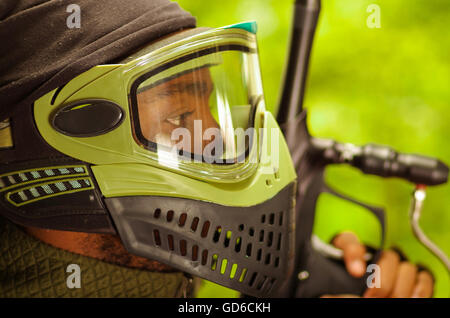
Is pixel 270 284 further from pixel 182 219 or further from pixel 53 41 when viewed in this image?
pixel 53 41

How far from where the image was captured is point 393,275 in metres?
1.00

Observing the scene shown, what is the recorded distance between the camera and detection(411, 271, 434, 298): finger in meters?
0.97

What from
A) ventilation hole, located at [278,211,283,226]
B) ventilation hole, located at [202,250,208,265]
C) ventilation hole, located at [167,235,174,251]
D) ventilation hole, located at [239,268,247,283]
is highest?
ventilation hole, located at [278,211,283,226]

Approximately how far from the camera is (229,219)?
724 millimetres

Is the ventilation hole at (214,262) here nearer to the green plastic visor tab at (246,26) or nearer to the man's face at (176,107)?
the man's face at (176,107)

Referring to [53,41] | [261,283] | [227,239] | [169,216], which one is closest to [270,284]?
[261,283]

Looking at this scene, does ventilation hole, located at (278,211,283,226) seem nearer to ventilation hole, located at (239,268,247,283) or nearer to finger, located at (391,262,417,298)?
ventilation hole, located at (239,268,247,283)

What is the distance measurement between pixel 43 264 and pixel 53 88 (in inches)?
12.2

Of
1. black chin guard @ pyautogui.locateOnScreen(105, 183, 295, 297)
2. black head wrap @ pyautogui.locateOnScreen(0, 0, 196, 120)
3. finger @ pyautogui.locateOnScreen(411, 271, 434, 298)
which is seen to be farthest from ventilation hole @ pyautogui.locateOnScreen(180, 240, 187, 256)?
finger @ pyautogui.locateOnScreen(411, 271, 434, 298)

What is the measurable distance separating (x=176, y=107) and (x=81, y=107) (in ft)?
0.49

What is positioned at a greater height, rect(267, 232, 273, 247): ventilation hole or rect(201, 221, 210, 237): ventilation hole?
rect(201, 221, 210, 237): ventilation hole

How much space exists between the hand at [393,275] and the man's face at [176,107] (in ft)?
1.66

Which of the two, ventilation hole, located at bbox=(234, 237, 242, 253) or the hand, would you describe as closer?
ventilation hole, located at bbox=(234, 237, 242, 253)
